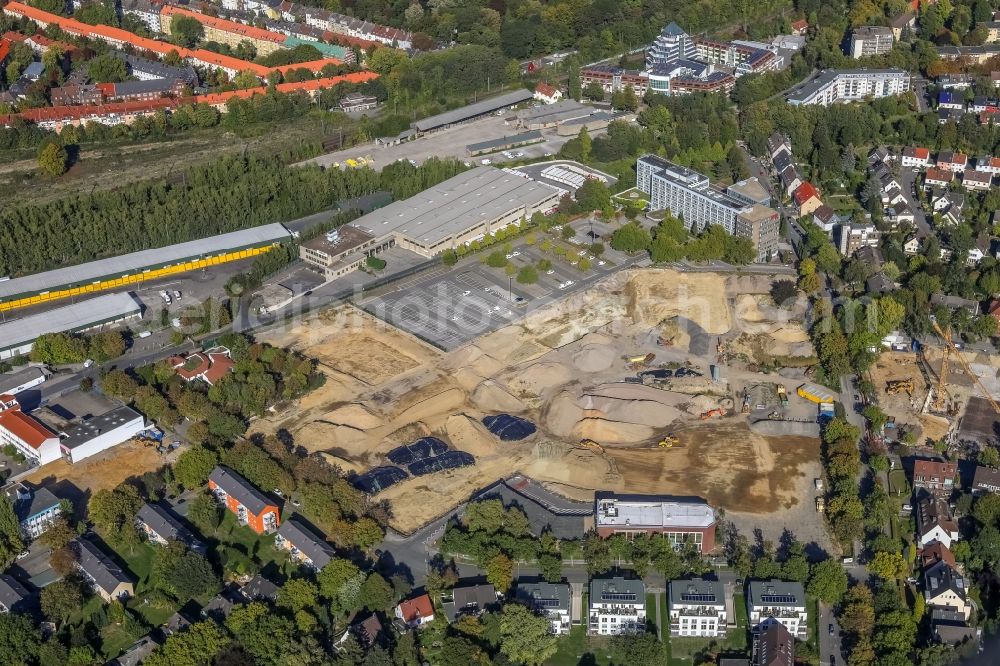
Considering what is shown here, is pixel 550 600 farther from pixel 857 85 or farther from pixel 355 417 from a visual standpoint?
pixel 857 85

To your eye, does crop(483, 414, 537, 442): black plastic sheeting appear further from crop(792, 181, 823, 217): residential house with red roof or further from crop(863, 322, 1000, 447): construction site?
crop(792, 181, 823, 217): residential house with red roof

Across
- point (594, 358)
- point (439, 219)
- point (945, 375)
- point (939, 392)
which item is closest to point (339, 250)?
point (439, 219)

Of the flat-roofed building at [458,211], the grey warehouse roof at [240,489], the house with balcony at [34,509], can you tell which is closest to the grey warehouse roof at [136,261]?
the flat-roofed building at [458,211]

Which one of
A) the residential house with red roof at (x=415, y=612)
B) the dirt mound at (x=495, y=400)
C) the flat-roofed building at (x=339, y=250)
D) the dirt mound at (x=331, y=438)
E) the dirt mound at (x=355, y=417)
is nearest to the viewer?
the residential house with red roof at (x=415, y=612)

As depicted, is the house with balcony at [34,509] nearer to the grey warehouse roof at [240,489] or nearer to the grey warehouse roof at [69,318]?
the grey warehouse roof at [240,489]

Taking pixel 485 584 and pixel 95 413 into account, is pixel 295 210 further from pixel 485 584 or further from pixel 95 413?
pixel 485 584

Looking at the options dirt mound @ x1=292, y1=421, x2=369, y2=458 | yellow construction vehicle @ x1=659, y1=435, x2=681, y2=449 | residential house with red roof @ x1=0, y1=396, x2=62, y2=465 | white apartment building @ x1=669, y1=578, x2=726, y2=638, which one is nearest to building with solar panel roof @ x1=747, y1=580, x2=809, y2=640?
white apartment building @ x1=669, y1=578, x2=726, y2=638
